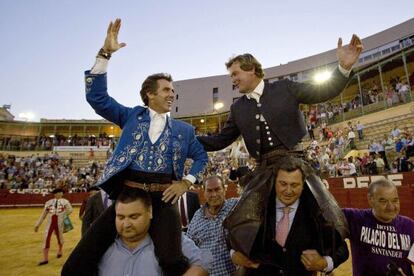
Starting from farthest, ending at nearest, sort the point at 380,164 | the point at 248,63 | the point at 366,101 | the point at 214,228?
→ the point at 366,101, the point at 380,164, the point at 214,228, the point at 248,63

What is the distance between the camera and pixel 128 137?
2.16 meters

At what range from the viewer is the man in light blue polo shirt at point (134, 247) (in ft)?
6.14

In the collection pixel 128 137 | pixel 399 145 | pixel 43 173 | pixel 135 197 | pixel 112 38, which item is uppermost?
pixel 43 173

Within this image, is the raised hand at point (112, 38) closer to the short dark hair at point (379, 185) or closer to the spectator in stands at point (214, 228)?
the spectator in stands at point (214, 228)

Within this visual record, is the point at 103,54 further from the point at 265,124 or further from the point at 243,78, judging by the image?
the point at 265,124

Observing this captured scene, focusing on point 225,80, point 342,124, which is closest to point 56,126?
point 225,80

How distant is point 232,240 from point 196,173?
0.56m

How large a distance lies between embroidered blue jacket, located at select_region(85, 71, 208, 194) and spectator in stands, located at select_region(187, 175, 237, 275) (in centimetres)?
89

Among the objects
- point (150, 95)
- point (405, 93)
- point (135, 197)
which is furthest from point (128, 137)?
point (405, 93)

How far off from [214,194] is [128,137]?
150 cm

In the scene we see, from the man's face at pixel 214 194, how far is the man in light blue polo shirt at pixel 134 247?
136cm

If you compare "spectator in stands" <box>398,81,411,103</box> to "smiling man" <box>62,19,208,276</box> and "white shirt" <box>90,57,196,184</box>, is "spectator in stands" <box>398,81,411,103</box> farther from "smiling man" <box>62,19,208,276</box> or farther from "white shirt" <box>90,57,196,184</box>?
"white shirt" <box>90,57,196,184</box>

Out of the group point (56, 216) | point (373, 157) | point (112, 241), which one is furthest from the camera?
point (373, 157)

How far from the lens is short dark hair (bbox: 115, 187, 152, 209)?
1.88 metres
